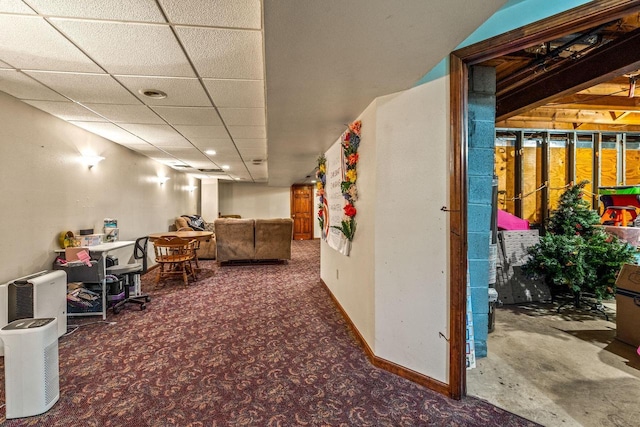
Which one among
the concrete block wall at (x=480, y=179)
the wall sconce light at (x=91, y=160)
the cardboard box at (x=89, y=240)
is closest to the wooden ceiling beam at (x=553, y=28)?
the concrete block wall at (x=480, y=179)

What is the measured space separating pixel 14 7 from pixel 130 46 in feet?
1.65

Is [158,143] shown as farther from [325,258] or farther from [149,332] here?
[325,258]

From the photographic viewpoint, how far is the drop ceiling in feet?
4.06

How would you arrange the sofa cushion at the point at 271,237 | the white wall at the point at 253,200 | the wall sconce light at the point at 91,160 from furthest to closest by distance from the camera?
the white wall at the point at 253,200 < the sofa cushion at the point at 271,237 < the wall sconce light at the point at 91,160

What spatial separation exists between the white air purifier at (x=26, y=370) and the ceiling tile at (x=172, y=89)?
6.21 feet

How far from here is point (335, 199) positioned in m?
3.24

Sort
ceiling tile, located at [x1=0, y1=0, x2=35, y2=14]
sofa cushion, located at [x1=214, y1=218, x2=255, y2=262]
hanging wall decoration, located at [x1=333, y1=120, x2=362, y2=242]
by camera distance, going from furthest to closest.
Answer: sofa cushion, located at [x1=214, y1=218, x2=255, y2=262] → hanging wall decoration, located at [x1=333, y1=120, x2=362, y2=242] → ceiling tile, located at [x1=0, y1=0, x2=35, y2=14]

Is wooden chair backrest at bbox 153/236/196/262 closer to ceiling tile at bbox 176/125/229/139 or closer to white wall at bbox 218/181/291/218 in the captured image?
ceiling tile at bbox 176/125/229/139

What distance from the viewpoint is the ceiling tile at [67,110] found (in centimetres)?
268

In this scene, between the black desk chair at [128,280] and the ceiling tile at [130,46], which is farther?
the black desk chair at [128,280]

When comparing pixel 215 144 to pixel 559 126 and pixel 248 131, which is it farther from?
pixel 559 126

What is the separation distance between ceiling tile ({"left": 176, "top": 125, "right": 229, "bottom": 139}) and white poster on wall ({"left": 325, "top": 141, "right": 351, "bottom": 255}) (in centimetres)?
149

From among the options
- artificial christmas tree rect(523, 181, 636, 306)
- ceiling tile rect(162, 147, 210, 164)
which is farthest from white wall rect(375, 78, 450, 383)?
ceiling tile rect(162, 147, 210, 164)

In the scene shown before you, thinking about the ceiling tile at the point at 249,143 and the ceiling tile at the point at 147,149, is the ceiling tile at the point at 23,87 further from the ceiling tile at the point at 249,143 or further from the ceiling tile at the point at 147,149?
the ceiling tile at the point at 249,143
